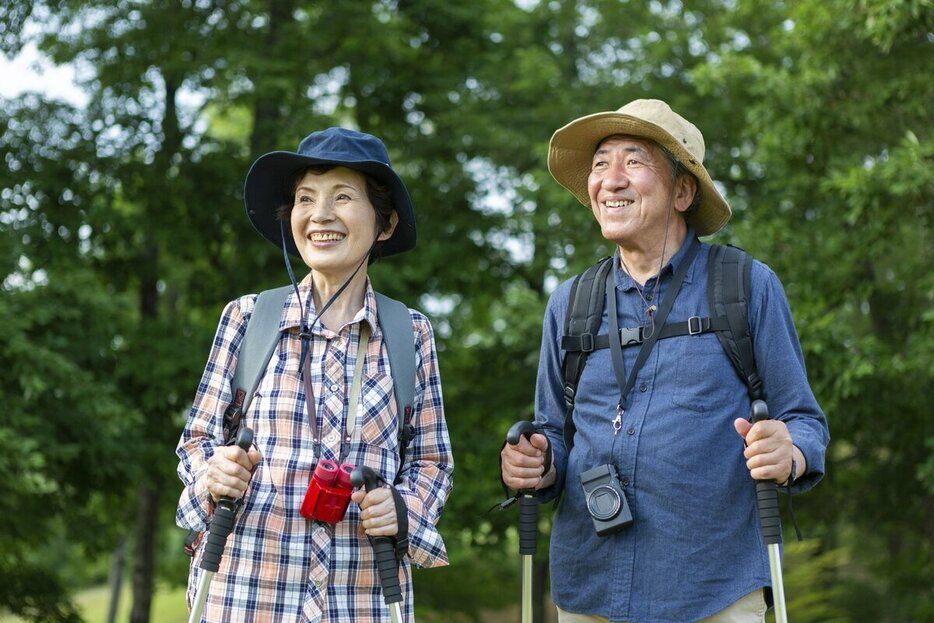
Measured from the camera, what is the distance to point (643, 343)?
345 cm

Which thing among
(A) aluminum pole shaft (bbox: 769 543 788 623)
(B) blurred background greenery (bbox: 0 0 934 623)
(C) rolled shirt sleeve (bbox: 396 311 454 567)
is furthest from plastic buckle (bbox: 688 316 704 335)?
(B) blurred background greenery (bbox: 0 0 934 623)

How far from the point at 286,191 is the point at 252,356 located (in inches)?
24.8

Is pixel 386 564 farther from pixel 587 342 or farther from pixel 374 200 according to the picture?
pixel 374 200

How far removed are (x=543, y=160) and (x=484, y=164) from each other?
1080 mm

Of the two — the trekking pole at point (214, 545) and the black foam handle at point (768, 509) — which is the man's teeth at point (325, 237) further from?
the black foam handle at point (768, 509)

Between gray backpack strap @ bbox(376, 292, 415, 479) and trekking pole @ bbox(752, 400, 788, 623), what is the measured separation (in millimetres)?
1004

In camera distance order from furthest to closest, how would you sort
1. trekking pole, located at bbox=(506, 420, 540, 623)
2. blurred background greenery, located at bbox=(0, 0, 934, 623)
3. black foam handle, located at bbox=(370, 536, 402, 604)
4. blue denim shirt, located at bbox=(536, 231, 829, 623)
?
blurred background greenery, located at bbox=(0, 0, 934, 623) → trekking pole, located at bbox=(506, 420, 540, 623) → blue denim shirt, located at bbox=(536, 231, 829, 623) → black foam handle, located at bbox=(370, 536, 402, 604)

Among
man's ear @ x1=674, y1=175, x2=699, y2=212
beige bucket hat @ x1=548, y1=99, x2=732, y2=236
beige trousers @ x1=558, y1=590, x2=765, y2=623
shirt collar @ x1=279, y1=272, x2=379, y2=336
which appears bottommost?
beige trousers @ x1=558, y1=590, x2=765, y2=623

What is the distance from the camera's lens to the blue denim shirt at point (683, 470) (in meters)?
3.23

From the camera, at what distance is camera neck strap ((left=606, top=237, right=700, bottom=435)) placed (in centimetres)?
342

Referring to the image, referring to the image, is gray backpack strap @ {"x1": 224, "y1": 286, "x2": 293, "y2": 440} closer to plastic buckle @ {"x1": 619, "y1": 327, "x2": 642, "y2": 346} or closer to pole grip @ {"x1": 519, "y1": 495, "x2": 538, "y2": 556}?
pole grip @ {"x1": 519, "y1": 495, "x2": 538, "y2": 556}

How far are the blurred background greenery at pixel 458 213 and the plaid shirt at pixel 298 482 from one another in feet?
19.3

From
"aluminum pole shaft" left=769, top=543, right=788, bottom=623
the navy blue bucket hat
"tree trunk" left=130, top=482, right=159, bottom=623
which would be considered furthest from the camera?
"tree trunk" left=130, top=482, right=159, bottom=623

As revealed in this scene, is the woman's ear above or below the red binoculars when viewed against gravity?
above
